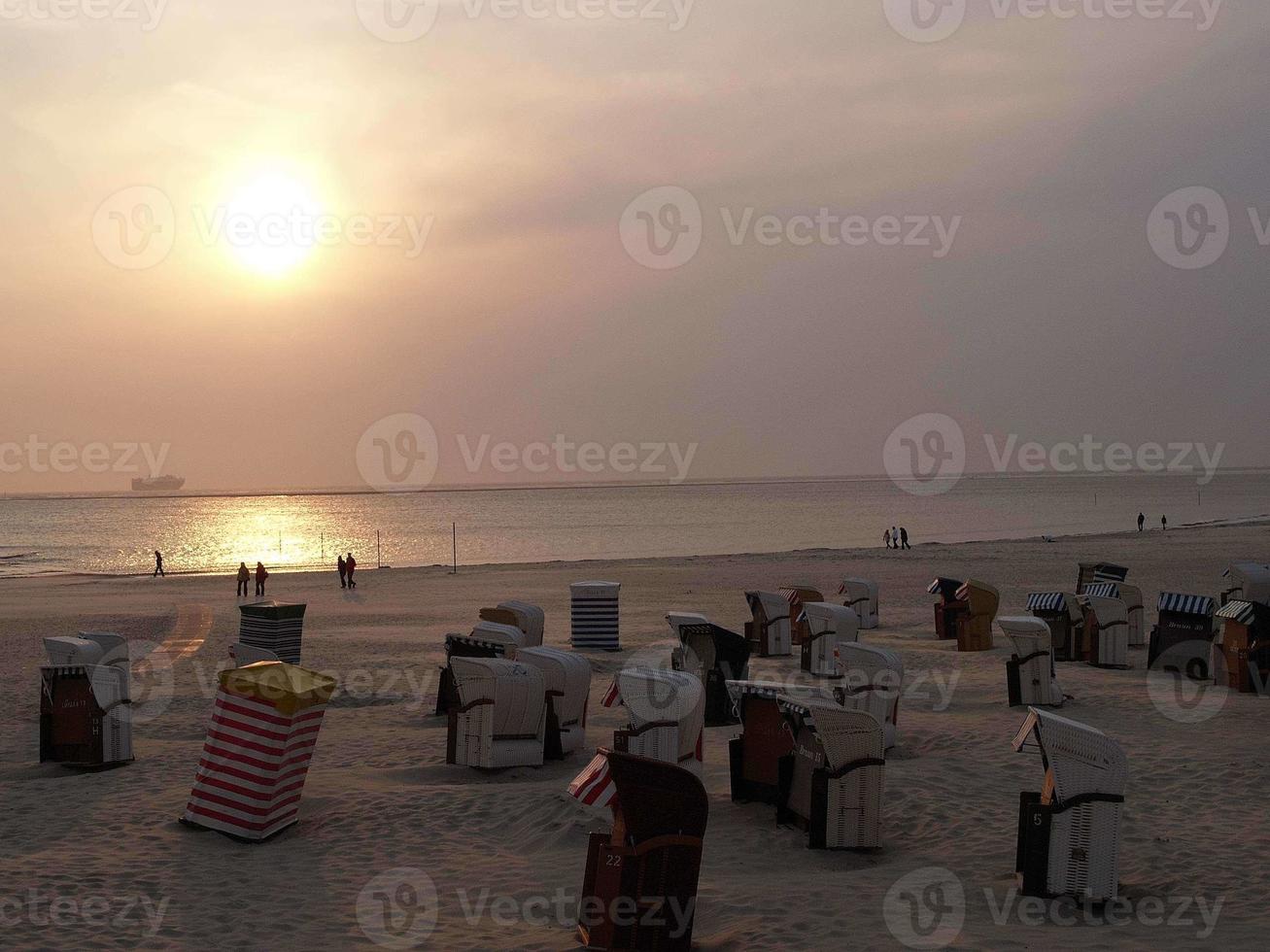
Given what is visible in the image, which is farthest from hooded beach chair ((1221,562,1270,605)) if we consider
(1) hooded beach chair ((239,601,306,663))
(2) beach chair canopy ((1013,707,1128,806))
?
(1) hooded beach chair ((239,601,306,663))

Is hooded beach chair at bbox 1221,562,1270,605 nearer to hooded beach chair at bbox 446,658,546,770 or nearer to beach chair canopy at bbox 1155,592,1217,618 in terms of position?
beach chair canopy at bbox 1155,592,1217,618

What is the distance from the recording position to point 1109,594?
68.5 feet

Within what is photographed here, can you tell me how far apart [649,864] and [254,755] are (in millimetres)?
4489

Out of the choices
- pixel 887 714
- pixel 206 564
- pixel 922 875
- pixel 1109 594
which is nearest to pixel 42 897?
pixel 922 875

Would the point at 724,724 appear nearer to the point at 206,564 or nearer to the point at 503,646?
the point at 503,646

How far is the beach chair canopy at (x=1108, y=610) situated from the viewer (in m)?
18.7

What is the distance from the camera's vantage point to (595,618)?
2289 cm

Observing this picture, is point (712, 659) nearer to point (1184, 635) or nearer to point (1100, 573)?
point (1184, 635)

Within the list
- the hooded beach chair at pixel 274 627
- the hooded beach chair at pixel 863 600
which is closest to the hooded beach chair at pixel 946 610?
the hooded beach chair at pixel 863 600

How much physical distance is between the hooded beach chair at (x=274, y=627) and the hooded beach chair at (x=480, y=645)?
536cm

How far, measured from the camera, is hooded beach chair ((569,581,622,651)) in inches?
899

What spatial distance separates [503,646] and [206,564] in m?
66.5

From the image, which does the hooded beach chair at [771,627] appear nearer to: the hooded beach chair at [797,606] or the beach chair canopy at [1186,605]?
the hooded beach chair at [797,606]

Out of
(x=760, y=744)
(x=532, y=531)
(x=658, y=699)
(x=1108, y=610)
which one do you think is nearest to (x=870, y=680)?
(x=760, y=744)
